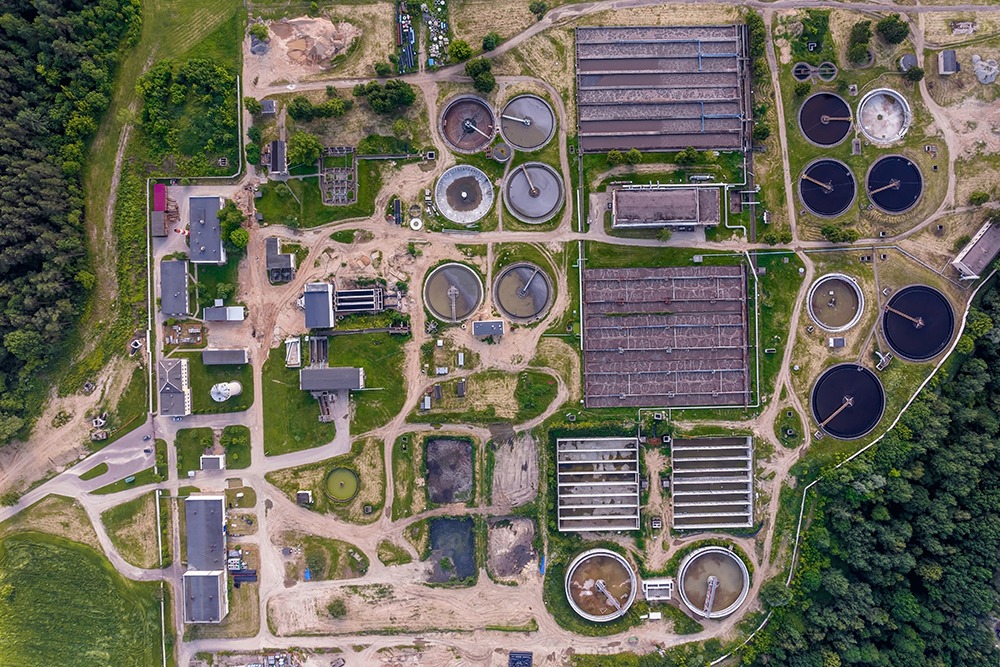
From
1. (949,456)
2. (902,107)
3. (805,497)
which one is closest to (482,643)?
(805,497)

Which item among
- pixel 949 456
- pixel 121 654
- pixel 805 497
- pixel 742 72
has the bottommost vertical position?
pixel 121 654

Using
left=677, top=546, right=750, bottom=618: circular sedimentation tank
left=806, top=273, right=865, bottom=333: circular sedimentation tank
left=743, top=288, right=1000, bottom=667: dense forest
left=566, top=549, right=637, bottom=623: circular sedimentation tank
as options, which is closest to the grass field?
left=566, top=549, right=637, bottom=623: circular sedimentation tank

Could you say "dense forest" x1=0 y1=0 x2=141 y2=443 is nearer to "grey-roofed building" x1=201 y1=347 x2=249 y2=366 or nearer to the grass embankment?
"grey-roofed building" x1=201 y1=347 x2=249 y2=366

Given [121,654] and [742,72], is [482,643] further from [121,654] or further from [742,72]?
[742,72]

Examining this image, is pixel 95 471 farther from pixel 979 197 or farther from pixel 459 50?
pixel 979 197

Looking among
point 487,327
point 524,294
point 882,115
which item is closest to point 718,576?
point 487,327

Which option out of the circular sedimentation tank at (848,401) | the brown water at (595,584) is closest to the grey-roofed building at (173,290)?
the brown water at (595,584)

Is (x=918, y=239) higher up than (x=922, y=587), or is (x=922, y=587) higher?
(x=918, y=239)

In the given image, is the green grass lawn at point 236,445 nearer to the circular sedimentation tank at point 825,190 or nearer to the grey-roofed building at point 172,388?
the grey-roofed building at point 172,388
